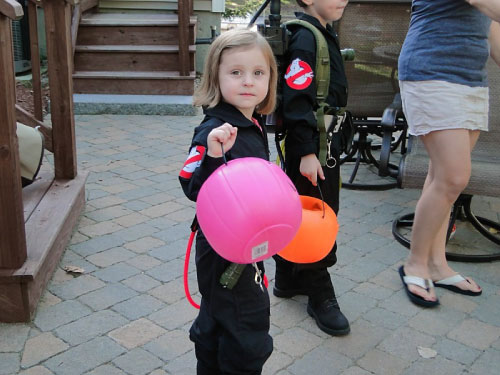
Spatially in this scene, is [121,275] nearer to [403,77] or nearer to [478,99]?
[403,77]

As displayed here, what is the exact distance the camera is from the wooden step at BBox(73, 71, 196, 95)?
Answer: 753 cm

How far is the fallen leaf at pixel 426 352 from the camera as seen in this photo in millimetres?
2758

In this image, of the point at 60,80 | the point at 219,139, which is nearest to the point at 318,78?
the point at 219,139

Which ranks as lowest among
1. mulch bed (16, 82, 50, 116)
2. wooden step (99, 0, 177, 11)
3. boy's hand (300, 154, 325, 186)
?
mulch bed (16, 82, 50, 116)

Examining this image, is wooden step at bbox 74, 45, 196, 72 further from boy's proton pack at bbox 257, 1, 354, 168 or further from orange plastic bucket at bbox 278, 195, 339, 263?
orange plastic bucket at bbox 278, 195, 339, 263

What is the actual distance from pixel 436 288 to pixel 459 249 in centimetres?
62

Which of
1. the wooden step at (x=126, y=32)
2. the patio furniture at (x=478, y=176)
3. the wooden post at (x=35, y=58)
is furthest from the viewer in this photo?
the wooden step at (x=126, y=32)

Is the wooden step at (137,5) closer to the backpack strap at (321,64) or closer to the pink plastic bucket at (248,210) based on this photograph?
the backpack strap at (321,64)

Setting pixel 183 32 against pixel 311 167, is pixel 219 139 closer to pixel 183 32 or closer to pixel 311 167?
pixel 311 167

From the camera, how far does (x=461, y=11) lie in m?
2.95

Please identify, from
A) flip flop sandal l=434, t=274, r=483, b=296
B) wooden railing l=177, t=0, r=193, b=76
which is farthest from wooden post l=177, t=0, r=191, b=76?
flip flop sandal l=434, t=274, r=483, b=296

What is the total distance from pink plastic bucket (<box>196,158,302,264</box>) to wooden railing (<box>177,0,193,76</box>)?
238 inches

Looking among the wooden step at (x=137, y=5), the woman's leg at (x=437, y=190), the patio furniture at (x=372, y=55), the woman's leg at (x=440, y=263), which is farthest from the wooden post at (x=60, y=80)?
the wooden step at (x=137, y=5)

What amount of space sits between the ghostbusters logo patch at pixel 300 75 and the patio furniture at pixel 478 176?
122cm
